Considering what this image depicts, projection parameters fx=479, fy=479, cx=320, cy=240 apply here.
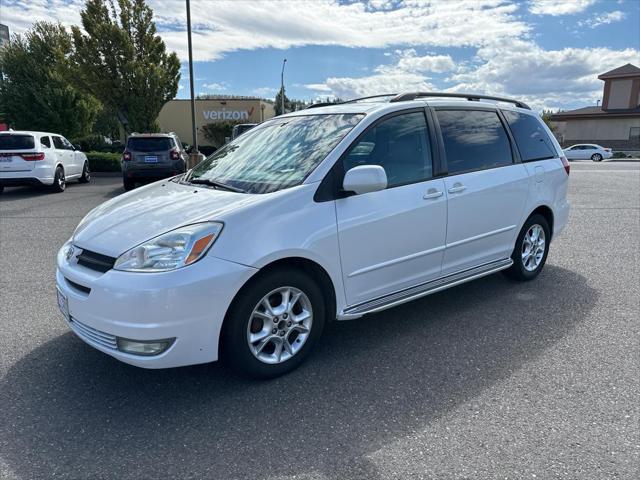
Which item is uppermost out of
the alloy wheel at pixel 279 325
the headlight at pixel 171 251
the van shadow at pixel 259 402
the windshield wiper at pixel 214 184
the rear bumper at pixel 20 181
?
the windshield wiper at pixel 214 184

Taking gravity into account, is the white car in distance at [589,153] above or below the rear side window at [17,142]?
below

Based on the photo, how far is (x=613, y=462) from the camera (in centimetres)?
240

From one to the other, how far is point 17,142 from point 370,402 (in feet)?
40.4

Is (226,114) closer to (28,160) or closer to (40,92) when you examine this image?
(40,92)

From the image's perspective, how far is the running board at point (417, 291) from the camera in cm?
344

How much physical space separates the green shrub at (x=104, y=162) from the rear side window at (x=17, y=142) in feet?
20.2

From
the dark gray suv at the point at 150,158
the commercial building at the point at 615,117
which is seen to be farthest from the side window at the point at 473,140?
the commercial building at the point at 615,117

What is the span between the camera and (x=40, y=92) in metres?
25.2

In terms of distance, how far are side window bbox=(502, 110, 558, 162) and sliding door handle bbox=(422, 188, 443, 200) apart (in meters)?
1.48

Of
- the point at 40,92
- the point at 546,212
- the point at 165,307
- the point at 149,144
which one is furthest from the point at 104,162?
the point at 165,307

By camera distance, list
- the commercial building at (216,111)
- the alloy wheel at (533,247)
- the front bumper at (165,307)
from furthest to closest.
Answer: the commercial building at (216,111) < the alloy wheel at (533,247) < the front bumper at (165,307)

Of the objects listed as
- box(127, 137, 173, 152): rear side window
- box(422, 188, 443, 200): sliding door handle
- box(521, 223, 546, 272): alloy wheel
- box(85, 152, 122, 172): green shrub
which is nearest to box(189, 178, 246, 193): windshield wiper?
box(422, 188, 443, 200): sliding door handle

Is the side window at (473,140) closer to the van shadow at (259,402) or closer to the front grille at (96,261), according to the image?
the van shadow at (259,402)

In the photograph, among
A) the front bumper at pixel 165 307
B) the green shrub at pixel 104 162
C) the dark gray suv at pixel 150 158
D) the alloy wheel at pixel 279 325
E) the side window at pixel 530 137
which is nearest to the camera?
the front bumper at pixel 165 307
